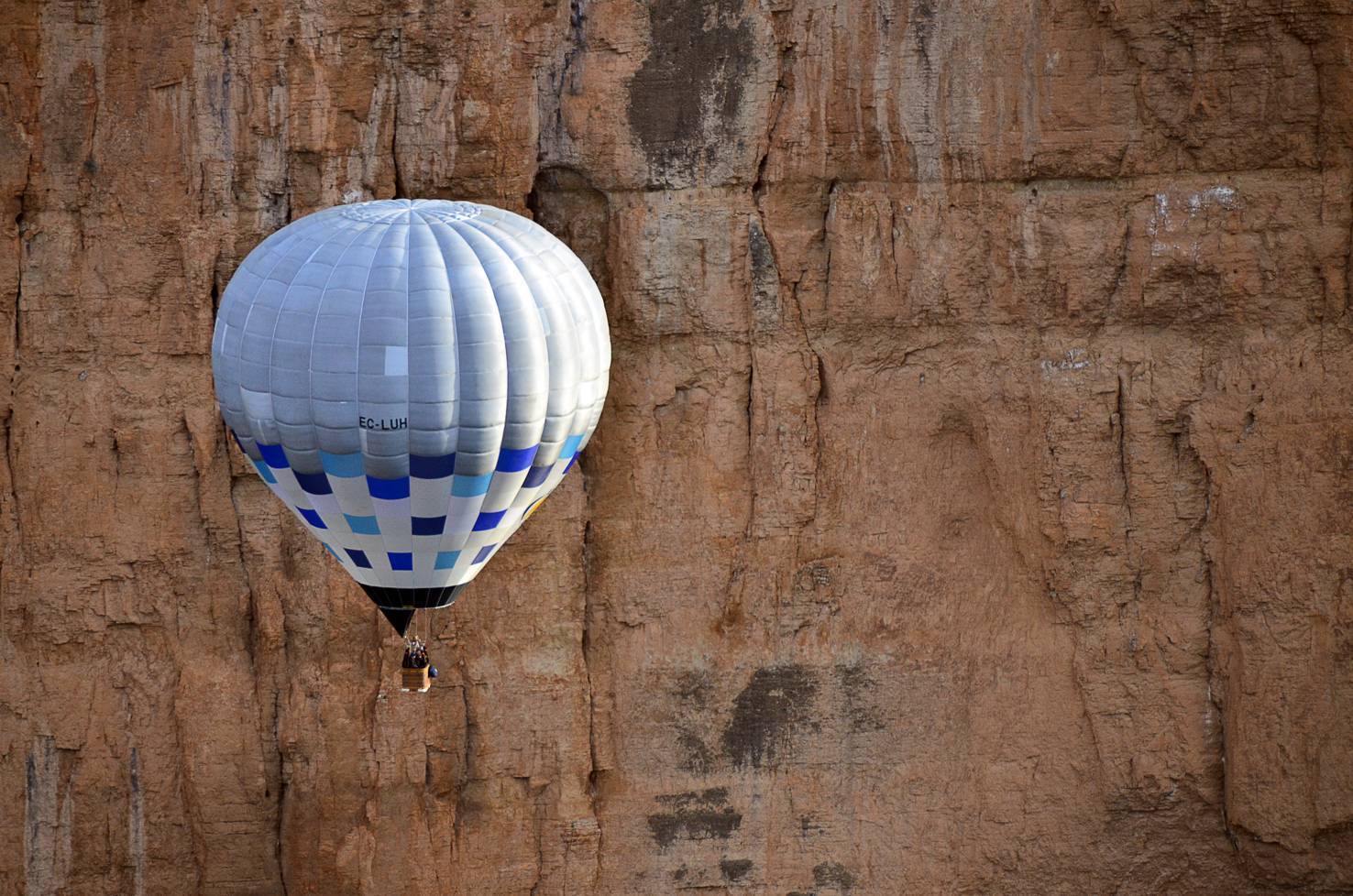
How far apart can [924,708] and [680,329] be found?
242cm

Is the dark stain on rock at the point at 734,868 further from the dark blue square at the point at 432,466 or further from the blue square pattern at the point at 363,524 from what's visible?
the dark blue square at the point at 432,466

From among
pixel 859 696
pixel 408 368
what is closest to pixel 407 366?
pixel 408 368

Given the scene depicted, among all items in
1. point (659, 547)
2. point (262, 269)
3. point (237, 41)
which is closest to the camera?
point (262, 269)

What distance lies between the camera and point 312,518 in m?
8.13

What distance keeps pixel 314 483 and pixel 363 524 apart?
275mm

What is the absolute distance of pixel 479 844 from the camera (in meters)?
9.97

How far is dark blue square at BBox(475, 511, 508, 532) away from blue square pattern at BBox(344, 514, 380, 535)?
1.41ft

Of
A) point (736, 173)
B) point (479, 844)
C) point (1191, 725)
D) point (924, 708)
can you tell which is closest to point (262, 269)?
point (736, 173)

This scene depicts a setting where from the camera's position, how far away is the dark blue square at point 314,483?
25.7ft

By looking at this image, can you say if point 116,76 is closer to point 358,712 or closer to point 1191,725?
point 358,712

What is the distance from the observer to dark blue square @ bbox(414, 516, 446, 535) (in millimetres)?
7938

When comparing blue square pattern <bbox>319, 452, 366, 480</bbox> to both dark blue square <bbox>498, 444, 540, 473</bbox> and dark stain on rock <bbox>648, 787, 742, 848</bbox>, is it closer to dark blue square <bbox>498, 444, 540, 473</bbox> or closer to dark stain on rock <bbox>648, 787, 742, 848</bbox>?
dark blue square <bbox>498, 444, 540, 473</bbox>

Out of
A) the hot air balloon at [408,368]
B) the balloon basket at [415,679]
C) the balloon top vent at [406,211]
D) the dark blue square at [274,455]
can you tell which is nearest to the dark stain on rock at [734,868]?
the balloon basket at [415,679]

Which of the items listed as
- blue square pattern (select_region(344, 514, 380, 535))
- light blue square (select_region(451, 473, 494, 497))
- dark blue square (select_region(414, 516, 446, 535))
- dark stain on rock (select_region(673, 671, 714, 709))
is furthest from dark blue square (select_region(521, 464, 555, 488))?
dark stain on rock (select_region(673, 671, 714, 709))
